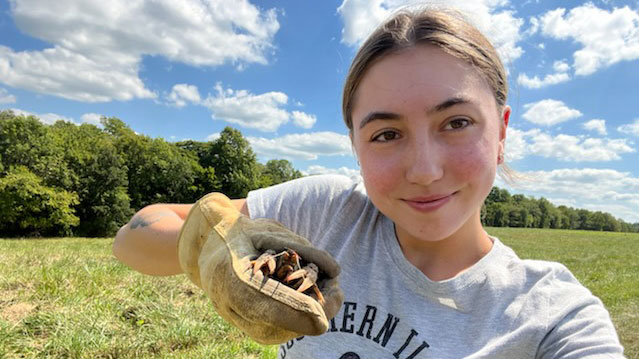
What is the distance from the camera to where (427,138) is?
152cm

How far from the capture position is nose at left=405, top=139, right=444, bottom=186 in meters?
1.51

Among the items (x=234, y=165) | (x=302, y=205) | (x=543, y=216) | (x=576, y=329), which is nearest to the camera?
(x=576, y=329)

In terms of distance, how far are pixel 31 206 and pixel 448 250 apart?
43.3m

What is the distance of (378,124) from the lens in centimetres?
159

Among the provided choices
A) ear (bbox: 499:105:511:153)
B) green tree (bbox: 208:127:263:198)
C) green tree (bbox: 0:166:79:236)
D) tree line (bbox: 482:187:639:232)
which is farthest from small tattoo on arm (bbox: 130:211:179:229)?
tree line (bbox: 482:187:639:232)

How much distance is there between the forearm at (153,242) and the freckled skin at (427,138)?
98 centimetres

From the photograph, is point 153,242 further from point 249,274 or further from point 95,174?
point 95,174

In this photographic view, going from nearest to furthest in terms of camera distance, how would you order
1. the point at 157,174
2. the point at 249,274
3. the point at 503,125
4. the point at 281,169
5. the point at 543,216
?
1. the point at 249,274
2. the point at 503,125
3. the point at 157,174
4. the point at 281,169
5. the point at 543,216

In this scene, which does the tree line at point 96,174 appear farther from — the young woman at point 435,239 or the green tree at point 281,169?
the young woman at point 435,239

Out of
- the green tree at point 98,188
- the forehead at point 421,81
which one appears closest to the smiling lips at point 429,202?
the forehead at point 421,81

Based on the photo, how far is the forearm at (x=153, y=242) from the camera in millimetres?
1908

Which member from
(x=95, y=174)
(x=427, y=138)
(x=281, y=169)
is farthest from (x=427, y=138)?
(x=281, y=169)

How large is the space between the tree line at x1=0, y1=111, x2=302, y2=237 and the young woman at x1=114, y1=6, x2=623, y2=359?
42.3 meters

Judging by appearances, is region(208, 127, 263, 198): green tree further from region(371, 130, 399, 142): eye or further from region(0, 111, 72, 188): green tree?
region(371, 130, 399, 142): eye
